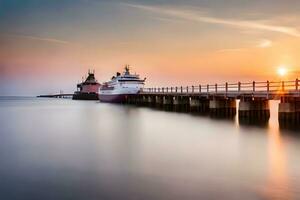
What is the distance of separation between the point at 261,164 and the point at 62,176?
7572mm

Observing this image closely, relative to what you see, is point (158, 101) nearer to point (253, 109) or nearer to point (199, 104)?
point (199, 104)

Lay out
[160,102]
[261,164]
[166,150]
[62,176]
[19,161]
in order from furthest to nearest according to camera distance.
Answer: [160,102] → [166,150] → [19,161] → [261,164] → [62,176]

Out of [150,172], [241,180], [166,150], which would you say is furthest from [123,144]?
[241,180]

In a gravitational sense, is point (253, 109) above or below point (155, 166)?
above

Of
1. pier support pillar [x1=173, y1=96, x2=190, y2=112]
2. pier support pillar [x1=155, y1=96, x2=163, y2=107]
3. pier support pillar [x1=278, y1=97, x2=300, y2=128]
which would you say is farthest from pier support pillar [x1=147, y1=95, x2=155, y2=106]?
pier support pillar [x1=278, y1=97, x2=300, y2=128]

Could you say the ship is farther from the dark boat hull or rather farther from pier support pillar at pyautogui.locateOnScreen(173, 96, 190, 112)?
the dark boat hull

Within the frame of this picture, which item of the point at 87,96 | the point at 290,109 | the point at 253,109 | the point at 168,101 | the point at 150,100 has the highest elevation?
the point at 87,96

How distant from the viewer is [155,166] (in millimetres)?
15164

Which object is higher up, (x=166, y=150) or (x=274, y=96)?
(x=274, y=96)

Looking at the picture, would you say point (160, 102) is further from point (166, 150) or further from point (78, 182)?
point (78, 182)

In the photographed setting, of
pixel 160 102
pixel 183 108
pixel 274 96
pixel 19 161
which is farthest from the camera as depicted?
pixel 160 102

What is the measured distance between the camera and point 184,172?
14062 mm

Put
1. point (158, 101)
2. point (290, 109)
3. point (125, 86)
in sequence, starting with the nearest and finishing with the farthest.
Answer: point (290, 109)
point (158, 101)
point (125, 86)

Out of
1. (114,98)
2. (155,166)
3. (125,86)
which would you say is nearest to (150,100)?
(125,86)
